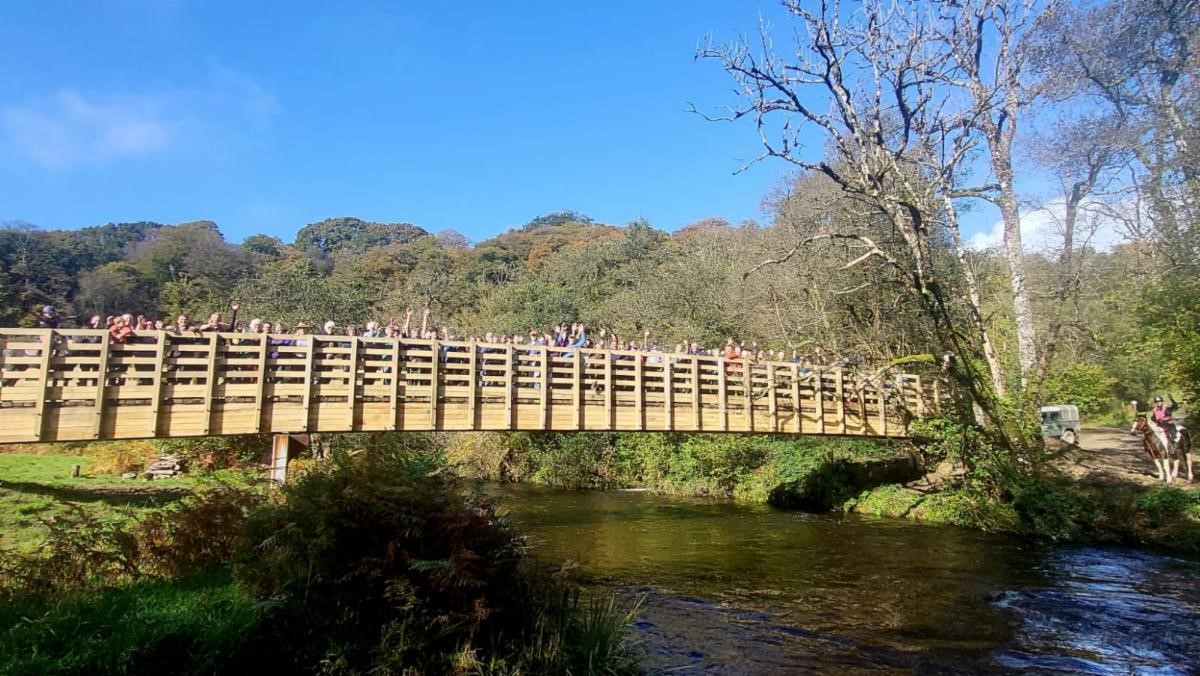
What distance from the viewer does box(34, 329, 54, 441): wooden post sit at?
1119cm

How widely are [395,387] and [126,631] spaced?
9269mm

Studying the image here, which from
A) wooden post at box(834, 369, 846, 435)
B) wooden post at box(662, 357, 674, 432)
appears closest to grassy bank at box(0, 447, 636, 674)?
wooden post at box(662, 357, 674, 432)

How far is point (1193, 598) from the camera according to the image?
360 inches

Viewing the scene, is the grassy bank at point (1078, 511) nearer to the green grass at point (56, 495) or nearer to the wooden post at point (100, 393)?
the green grass at point (56, 495)

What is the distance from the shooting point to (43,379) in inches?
441

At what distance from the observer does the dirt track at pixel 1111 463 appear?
50.6ft

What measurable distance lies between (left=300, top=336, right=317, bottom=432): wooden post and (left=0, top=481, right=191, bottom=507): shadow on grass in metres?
2.25

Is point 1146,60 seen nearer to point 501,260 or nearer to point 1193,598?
point 1193,598

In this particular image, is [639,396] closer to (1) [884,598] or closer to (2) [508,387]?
(2) [508,387]

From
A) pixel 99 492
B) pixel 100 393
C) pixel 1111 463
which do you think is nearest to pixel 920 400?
pixel 1111 463

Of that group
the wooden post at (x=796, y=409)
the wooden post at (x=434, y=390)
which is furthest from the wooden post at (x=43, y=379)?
the wooden post at (x=796, y=409)

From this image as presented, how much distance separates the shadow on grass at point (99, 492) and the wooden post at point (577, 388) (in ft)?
24.9

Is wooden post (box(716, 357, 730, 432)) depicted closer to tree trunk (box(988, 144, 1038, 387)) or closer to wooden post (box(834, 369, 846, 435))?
wooden post (box(834, 369, 846, 435))

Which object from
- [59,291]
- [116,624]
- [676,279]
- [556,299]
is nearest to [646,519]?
[116,624]
